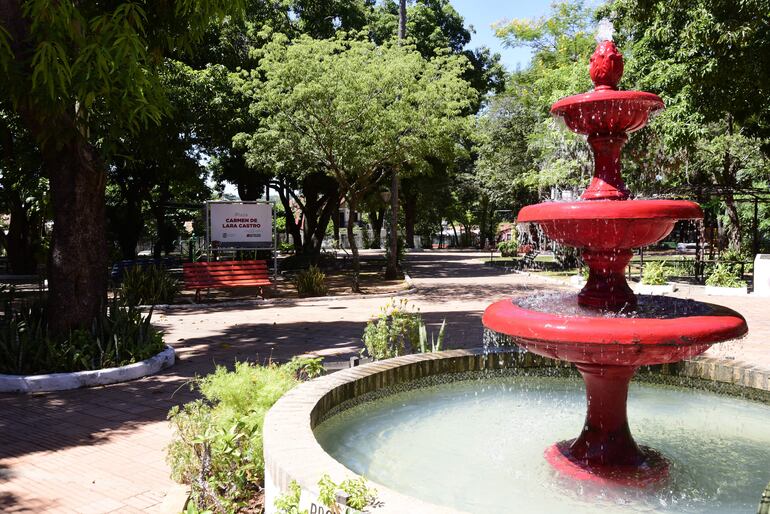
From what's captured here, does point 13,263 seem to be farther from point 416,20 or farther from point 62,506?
point 62,506

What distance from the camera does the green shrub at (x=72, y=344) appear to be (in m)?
7.88

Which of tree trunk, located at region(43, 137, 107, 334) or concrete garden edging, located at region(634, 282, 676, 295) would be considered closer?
tree trunk, located at region(43, 137, 107, 334)

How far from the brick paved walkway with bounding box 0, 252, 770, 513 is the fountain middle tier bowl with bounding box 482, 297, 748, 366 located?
8.54 feet

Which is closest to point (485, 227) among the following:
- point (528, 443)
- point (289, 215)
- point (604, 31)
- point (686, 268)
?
point (289, 215)

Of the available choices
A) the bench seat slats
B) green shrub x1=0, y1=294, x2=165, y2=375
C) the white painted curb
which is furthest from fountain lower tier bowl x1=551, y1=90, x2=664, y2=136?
the bench seat slats

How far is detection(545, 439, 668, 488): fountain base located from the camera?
175 inches

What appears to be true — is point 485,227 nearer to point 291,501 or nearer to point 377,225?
point 377,225

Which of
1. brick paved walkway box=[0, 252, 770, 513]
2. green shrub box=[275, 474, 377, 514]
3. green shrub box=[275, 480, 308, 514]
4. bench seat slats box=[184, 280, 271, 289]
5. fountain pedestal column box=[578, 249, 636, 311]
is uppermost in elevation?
fountain pedestal column box=[578, 249, 636, 311]

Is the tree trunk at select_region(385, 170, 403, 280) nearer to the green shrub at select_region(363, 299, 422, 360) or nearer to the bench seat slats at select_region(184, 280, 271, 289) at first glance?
the bench seat slats at select_region(184, 280, 271, 289)

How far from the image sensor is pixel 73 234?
859 centimetres

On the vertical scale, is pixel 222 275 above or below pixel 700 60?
below

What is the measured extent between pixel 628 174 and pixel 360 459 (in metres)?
24.7

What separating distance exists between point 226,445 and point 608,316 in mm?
2662

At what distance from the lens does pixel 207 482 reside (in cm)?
407
